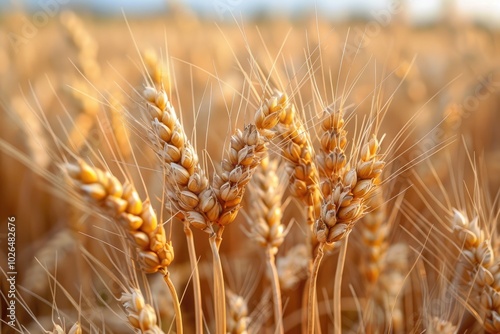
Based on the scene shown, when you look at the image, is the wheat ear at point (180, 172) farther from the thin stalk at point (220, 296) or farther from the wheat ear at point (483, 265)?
the wheat ear at point (483, 265)

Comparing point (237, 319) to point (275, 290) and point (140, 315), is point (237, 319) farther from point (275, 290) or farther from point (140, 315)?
point (140, 315)

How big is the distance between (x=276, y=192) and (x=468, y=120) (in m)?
2.16

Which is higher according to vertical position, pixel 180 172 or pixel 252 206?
pixel 180 172

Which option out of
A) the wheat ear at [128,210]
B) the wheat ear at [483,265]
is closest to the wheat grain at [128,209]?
the wheat ear at [128,210]

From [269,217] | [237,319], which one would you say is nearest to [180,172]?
[269,217]

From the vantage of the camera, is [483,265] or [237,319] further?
[237,319]

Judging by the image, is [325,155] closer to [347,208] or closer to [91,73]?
[347,208]

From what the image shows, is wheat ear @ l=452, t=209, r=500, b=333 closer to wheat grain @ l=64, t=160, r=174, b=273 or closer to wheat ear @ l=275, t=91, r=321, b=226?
wheat ear @ l=275, t=91, r=321, b=226

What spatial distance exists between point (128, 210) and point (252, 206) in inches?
15.7

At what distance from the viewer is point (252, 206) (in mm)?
1081

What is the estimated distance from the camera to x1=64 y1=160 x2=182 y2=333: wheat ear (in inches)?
26.6

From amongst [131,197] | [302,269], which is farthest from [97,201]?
[302,269]

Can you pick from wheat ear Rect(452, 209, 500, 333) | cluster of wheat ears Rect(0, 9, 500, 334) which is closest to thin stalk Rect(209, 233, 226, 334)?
cluster of wheat ears Rect(0, 9, 500, 334)

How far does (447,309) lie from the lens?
1087 millimetres
